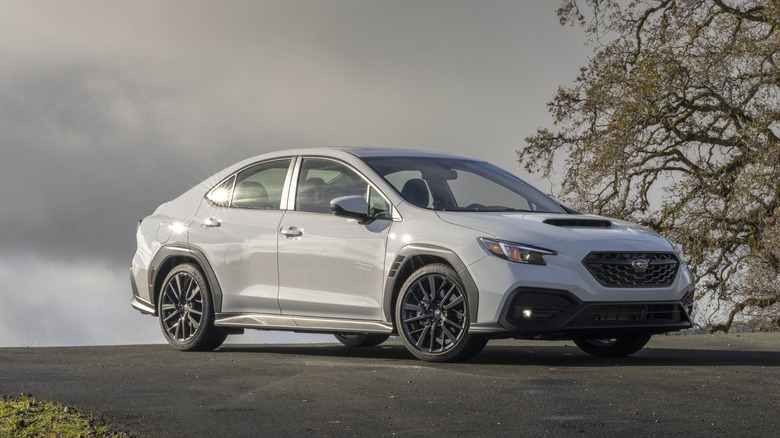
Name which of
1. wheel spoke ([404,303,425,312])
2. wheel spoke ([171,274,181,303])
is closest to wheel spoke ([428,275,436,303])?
wheel spoke ([404,303,425,312])

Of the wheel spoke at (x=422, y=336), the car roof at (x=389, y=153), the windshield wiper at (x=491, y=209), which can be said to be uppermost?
the car roof at (x=389, y=153)

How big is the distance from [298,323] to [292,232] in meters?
0.79

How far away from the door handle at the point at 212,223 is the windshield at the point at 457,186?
1636mm

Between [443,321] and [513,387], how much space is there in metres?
1.23

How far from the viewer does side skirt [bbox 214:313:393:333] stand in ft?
27.3

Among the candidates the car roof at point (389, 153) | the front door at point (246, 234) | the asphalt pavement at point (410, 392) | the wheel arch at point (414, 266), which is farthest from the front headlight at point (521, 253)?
the front door at point (246, 234)

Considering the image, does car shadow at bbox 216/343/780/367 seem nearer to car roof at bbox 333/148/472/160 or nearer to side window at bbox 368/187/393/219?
side window at bbox 368/187/393/219

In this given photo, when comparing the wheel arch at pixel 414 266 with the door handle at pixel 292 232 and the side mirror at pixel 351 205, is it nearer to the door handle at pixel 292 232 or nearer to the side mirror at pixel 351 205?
the side mirror at pixel 351 205

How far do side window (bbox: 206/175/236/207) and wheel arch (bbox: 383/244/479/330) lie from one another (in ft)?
7.70

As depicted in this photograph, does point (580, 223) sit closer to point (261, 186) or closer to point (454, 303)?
point (454, 303)

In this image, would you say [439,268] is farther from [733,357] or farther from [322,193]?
[733,357]

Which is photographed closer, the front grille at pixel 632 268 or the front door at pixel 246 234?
the front grille at pixel 632 268

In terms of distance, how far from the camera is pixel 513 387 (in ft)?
22.3

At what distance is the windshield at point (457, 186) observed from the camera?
8562 mm
